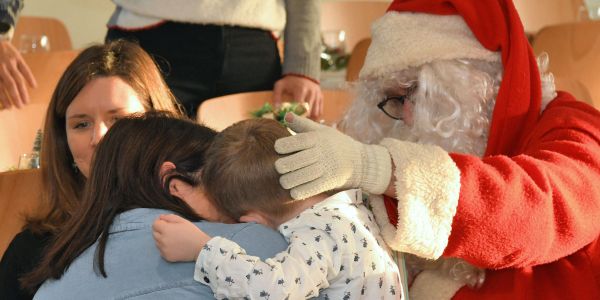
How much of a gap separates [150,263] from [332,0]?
17.3ft

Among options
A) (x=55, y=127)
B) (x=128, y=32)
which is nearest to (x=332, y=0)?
(x=128, y=32)

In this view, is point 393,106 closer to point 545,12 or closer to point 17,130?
point 17,130

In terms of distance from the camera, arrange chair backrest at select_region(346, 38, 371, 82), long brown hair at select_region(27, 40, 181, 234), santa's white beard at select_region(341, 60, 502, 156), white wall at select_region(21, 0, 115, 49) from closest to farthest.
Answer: santa's white beard at select_region(341, 60, 502, 156) → long brown hair at select_region(27, 40, 181, 234) → chair backrest at select_region(346, 38, 371, 82) → white wall at select_region(21, 0, 115, 49)

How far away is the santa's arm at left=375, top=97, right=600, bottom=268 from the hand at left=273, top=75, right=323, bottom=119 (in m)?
1.20

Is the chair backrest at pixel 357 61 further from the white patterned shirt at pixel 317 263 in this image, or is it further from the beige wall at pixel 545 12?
the white patterned shirt at pixel 317 263

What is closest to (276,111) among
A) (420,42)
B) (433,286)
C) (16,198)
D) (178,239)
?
(420,42)

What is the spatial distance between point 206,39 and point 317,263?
1.35 metres

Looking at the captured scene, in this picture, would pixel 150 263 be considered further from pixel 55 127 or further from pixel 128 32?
pixel 128 32

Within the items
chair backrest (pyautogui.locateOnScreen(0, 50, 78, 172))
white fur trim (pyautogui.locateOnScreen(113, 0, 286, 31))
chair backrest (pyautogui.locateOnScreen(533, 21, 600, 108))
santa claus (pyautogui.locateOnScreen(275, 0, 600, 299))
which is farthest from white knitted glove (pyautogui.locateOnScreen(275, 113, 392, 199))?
chair backrest (pyautogui.locateOnScreen(533, 21, 600, 108))

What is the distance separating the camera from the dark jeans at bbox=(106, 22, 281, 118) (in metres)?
2.47

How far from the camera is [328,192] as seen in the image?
1442 millimetres

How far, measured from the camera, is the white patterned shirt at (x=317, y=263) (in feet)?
4.03

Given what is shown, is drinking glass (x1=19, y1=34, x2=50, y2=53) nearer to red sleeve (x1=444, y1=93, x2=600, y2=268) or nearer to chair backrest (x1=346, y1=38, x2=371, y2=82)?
chair backrest (x1=346, y1=38, x2=371, y2=82)

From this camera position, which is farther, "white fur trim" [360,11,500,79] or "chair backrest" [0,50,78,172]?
"chair backrest" [0,50,78,172]
